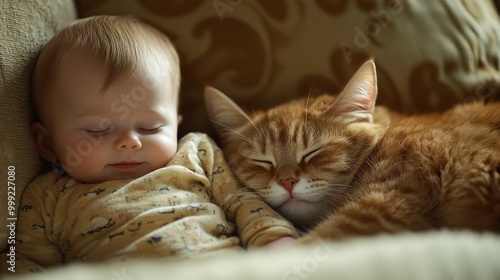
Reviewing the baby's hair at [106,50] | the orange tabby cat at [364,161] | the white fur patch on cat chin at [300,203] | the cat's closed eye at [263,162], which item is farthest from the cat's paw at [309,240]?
the baby's hair at [106,50]

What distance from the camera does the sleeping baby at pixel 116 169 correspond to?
119cm

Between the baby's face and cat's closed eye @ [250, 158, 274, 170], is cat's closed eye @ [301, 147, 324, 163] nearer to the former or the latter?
cat's closed eye @ [250, 158, 274, 170]

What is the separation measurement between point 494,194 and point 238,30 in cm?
96

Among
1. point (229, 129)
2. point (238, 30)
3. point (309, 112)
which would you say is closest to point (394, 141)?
point (309, 112)

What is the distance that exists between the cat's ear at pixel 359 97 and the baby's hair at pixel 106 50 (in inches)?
21.5

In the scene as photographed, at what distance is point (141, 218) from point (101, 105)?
350 millimetres

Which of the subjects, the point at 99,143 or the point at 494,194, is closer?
the point at 494,194

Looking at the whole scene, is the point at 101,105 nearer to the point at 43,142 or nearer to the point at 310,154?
the point at 43,142

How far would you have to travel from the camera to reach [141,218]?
1.18 metres

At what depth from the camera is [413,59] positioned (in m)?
1.67

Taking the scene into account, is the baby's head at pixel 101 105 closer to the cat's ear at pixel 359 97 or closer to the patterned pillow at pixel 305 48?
the patterned pillow at pixel 305 48

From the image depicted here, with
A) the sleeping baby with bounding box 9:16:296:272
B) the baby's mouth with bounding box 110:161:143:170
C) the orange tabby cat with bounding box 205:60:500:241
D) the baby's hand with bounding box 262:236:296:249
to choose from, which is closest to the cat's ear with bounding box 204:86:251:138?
the orange tabby cat with bounding box 205:60:500:241

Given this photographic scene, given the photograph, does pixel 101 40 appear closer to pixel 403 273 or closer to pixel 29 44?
pixel 29 44

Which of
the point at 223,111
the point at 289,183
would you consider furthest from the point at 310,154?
the point at 223,111
